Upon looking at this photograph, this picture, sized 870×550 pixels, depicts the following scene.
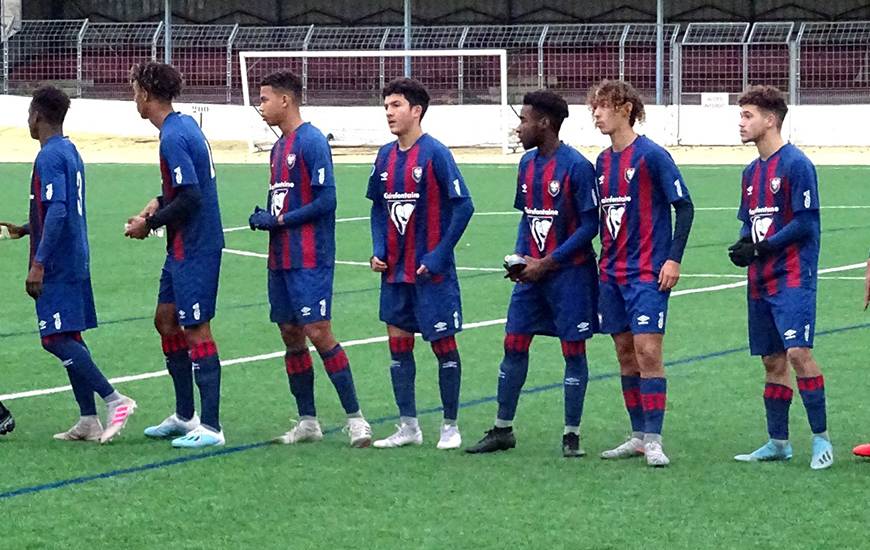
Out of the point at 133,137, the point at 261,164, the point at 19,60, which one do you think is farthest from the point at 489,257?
the point at 19,60

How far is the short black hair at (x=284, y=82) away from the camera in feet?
27.8

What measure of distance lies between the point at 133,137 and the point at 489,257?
2417 cm

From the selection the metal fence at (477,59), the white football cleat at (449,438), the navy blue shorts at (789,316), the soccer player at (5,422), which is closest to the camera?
the navy blue shorts at (789,316)

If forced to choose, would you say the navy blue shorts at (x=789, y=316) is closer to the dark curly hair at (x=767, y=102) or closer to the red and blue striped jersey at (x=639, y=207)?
the red and blue striped jersey at (x=639, y=207)

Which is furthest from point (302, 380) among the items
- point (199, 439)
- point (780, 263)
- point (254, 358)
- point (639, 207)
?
point (254, 358)

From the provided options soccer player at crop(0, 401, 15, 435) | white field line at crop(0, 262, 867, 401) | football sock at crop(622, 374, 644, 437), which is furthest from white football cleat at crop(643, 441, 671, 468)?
white field line at crop(0, 262, 867, 401)

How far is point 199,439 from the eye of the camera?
328 inches

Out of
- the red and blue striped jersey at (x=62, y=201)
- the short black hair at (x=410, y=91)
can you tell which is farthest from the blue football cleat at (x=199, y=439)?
the short black hair at (x=410, y=91)

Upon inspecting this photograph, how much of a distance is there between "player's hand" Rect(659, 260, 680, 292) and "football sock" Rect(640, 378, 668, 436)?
480 millimetres

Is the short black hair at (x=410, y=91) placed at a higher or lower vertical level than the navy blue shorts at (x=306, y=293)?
higher

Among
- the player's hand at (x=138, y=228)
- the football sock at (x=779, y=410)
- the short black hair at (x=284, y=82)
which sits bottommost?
the football sock at (x=779, y=410)

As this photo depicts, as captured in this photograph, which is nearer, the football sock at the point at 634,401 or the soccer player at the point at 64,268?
the football sock at the point at 634,401

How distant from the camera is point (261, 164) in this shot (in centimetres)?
3406

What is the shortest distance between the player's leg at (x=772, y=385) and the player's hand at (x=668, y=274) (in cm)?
48
